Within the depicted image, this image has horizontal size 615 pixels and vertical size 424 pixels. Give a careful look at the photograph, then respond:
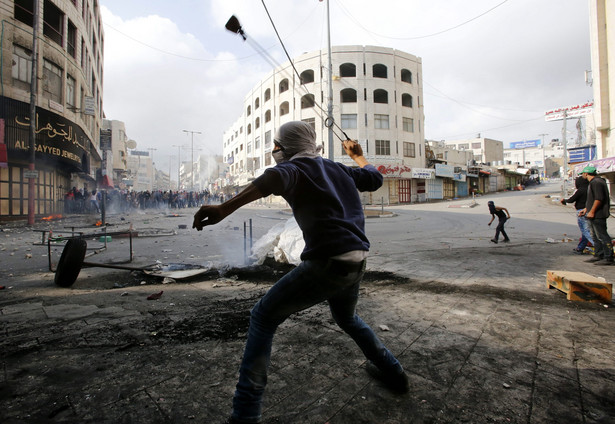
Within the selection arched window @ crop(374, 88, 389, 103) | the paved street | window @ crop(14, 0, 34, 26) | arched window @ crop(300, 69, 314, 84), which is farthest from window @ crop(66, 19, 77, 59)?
arched window @ crop(374, 88, 389, 103)

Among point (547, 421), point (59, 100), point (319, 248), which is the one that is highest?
point (59, 100)

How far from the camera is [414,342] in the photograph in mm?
2461

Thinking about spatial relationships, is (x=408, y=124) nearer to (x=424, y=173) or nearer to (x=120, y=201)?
(x=424, y=173)

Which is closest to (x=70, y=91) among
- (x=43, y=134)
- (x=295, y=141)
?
(x=43, y=134)

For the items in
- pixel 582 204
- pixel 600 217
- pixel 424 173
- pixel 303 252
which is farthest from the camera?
pixel 424 173

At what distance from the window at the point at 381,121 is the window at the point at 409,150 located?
3.30 meters

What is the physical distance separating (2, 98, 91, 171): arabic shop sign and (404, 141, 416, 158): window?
30940mm

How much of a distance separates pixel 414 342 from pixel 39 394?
2.54 m

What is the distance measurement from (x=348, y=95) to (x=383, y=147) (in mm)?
7399

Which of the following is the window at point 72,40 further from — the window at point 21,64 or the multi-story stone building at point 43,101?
the window at point 21,64

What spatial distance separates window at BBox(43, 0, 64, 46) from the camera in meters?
16.9

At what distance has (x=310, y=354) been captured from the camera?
2.24 m

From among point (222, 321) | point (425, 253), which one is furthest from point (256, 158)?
point (222, 321)

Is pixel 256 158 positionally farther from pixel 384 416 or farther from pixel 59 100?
pixel 384 416
